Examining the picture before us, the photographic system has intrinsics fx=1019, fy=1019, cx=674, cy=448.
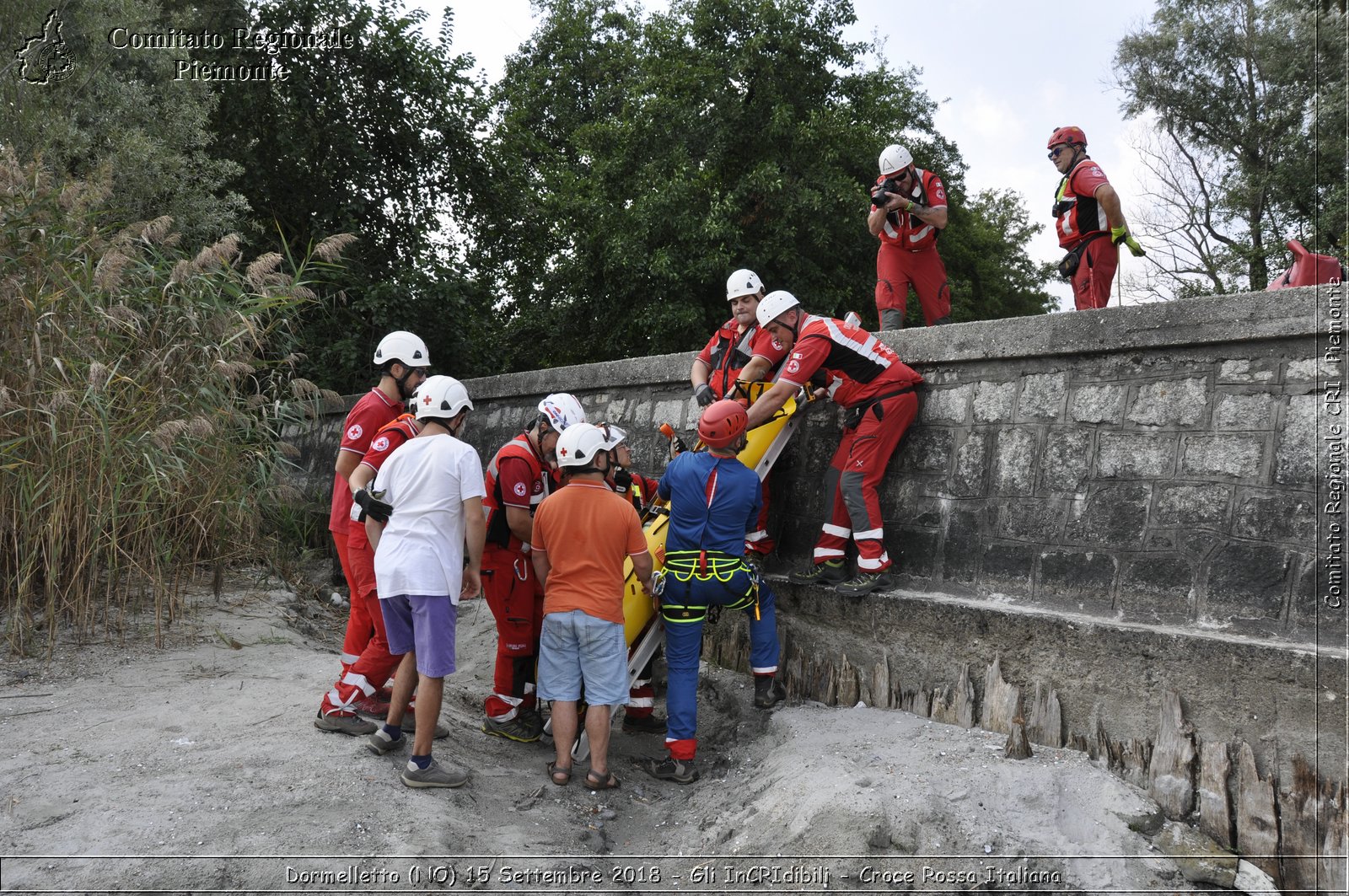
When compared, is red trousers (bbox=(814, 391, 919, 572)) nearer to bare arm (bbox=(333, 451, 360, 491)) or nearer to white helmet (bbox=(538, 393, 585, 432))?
white helmet (bbox=(538, 393, 585, 432))

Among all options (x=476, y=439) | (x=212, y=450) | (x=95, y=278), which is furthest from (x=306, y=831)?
(x=476, y=439)

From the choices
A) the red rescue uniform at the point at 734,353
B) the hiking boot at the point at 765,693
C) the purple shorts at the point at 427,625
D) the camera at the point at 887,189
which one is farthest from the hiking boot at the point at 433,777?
the camera at the point at 887,189

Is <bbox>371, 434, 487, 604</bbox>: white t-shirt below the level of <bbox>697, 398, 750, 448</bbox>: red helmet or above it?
below

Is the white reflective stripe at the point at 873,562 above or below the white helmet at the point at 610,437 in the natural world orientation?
below

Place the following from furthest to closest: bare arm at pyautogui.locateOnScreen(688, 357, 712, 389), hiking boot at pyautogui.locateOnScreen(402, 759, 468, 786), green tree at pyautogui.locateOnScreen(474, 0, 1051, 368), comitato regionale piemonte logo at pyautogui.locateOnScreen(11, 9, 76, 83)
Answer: green tree at pyautogui.locateOnScreen(474, 0, 1051, 368)
comitato regionale piemonte logo at pyautogui.locateOnScreen(11, 9, 76, 83)
bare arm at pyautogui.locateOnScreen(688, 357, 712, 389)
hiking boot at pyautogui.locateOnScreen(402, 759, 468, 786)

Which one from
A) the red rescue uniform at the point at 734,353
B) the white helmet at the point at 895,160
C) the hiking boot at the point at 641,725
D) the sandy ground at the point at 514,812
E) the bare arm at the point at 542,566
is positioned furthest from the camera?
the white helmet at the point at 895,160

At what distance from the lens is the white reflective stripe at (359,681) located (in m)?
4.93

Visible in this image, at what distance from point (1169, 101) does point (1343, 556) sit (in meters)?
21.5

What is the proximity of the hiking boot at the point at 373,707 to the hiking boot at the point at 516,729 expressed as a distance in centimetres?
57

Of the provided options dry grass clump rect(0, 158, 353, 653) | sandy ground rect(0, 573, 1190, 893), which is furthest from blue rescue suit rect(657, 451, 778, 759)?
dry grass clump rect(0, 158, 353, 653)

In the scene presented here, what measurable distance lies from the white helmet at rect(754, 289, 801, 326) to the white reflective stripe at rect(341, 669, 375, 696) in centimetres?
284

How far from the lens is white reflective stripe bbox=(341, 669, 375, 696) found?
4930 millimetres

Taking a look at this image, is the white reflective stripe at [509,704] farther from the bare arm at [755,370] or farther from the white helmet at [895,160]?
the white helmet at [895,160]

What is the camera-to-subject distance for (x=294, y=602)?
7.77m
